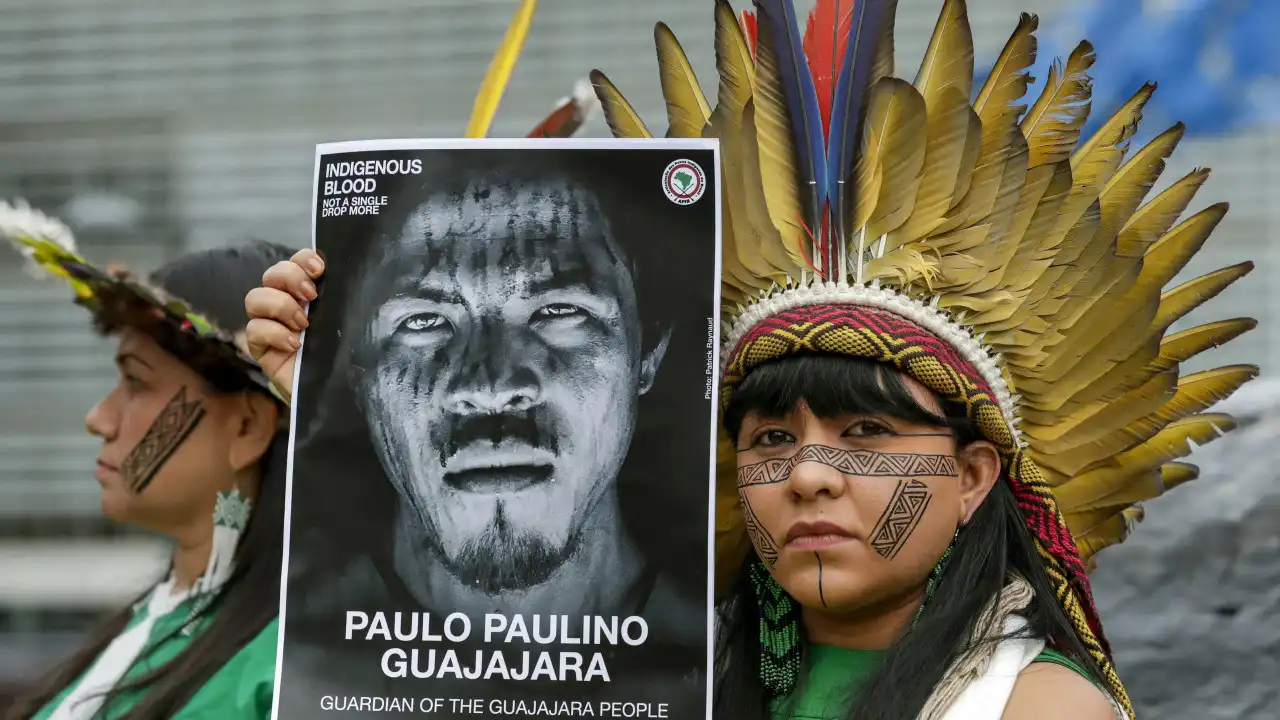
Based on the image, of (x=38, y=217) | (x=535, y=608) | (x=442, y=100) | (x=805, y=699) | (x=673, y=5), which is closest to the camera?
(x=535, y=608)

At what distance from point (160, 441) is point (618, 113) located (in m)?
1.10

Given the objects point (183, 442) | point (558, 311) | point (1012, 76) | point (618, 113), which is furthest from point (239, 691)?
point (1012, 76)

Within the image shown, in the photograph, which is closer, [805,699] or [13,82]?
[805,699]

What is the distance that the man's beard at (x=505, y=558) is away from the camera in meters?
1.99

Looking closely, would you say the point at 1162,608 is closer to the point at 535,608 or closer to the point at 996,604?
the point at 996,604

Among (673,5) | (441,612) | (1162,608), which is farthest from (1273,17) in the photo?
(673,5)

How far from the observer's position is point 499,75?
238 cm

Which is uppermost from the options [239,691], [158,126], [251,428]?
[158,126]

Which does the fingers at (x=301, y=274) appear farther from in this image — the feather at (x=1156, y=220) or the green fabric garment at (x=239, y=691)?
the feather at (x=1156, y=220)

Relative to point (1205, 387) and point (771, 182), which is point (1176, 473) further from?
point (771, 182)

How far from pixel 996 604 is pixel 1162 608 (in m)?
1.38

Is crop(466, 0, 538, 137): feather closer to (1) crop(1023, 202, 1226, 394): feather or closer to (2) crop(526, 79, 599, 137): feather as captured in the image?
(2) crop(526, 79, 599, 137): feather

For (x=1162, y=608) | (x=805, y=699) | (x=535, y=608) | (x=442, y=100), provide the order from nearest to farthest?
(x=535, y=608)
(x=805, y=699)
(x=1162, y=608)
(x=442, y=100)

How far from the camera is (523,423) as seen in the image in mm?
2006
